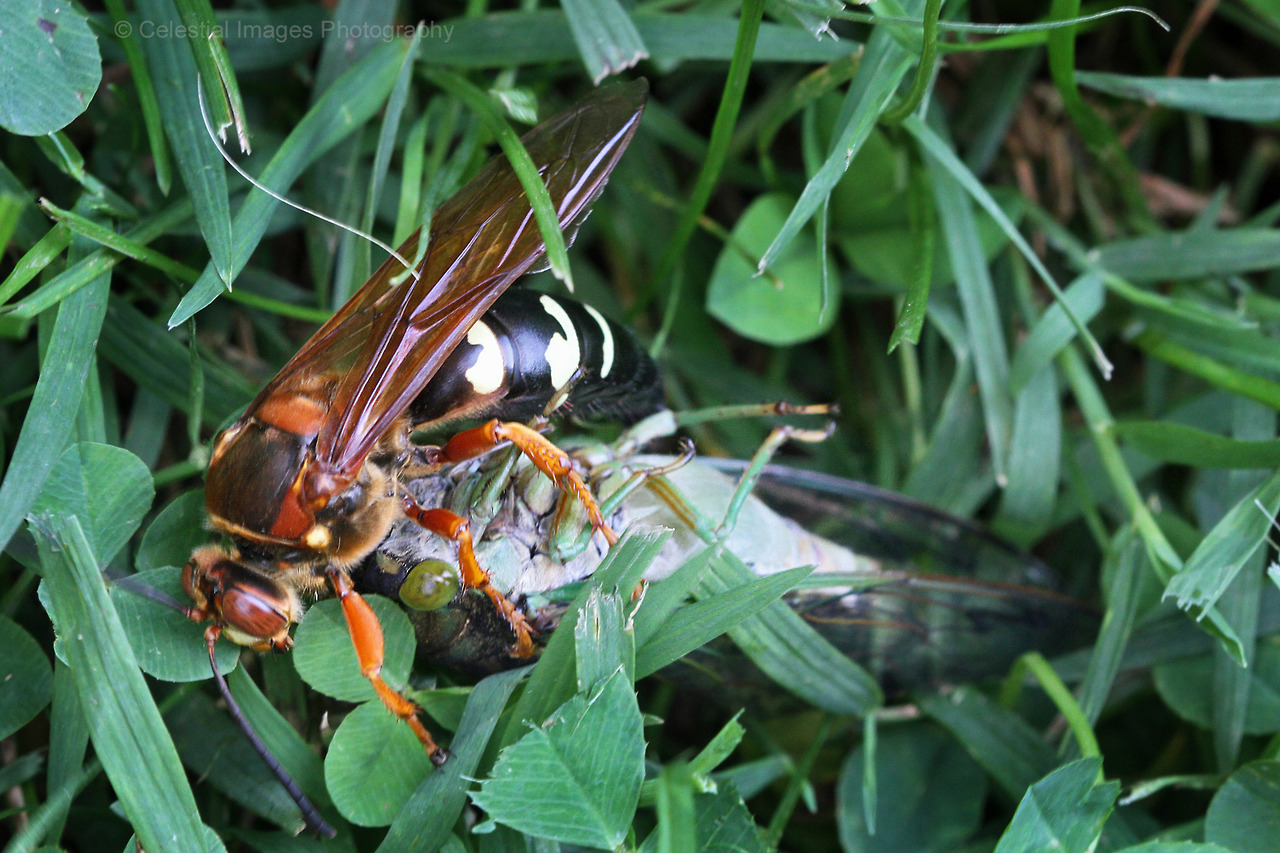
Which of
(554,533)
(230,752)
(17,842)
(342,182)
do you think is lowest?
(230,752)

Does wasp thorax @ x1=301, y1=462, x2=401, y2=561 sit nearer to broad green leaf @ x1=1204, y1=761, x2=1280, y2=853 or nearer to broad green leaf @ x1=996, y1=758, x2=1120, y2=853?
broad green leaf @ x1=996, y1=758, x2=1120, y2=853

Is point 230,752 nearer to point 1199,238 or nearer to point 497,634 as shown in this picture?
point 497,634

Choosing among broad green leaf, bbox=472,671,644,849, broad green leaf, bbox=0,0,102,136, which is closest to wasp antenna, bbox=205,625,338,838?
broad green leaf, bbox=472,671,644,849

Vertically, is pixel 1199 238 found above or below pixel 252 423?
below

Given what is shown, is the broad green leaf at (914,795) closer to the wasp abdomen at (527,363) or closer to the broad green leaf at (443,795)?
the broad green leaf at (443,795)

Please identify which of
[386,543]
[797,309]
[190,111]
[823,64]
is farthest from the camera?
[797,309]

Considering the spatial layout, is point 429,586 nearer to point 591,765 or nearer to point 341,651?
point 341,651

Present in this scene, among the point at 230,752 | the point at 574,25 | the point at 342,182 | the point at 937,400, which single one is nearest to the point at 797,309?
the point at 937,400

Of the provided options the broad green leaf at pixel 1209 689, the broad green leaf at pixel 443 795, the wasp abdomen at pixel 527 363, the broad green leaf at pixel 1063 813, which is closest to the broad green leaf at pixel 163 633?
the broad green leaf at pixel 443 795
